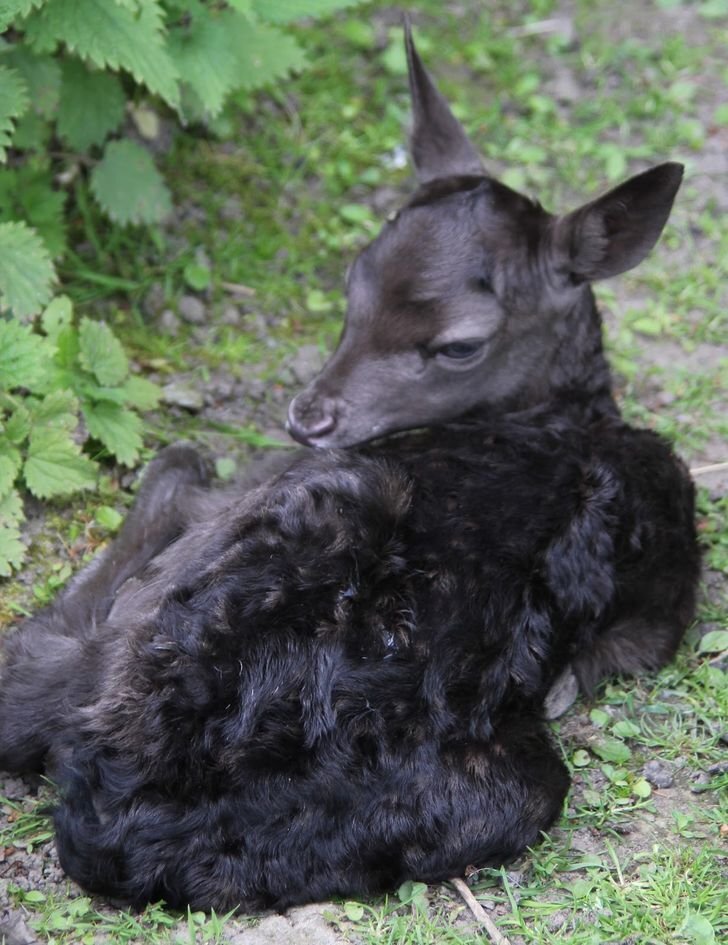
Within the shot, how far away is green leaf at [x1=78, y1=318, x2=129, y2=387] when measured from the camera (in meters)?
5.39

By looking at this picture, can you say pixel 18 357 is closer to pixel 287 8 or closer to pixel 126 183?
pixel 126 183

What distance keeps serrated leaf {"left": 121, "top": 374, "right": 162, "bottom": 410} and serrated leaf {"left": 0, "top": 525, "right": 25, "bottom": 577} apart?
881 mm

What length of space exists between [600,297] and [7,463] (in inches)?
125

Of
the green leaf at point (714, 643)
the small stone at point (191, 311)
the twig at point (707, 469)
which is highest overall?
the small stone at point (191, 311)

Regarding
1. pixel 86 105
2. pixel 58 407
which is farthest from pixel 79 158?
pixel 58 407

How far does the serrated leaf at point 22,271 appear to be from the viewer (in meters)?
5.06

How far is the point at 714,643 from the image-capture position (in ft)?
16.3

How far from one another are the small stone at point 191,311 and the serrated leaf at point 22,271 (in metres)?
1.21

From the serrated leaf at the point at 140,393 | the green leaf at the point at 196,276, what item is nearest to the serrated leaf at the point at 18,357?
the serrated leaf at the point at 140,393

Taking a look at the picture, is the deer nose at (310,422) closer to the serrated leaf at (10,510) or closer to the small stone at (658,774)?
the serrated leaf at (10,510)

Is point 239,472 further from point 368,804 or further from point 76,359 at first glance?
point 368,804

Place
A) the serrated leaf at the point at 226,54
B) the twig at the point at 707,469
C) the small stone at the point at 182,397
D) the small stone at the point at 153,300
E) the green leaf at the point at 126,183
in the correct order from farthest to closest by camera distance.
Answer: the small stone at the point at 153,300 < the green leaf at the point at 126,183 < the small stone at the point at 182,397 < the twig at the point at 707,469 < the serrated leaf at the point at 226,54

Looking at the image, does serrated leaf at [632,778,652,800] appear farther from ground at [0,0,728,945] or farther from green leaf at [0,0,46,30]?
green leaf at [0,0,46,30]

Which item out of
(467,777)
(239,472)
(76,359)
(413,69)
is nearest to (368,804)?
(467,777)
